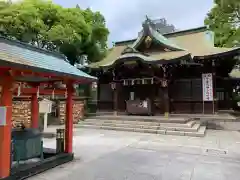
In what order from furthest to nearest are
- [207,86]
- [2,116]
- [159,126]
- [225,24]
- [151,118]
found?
1. [225,24]
2. [207,86]
3. [151,118]
4. [159,126]
5. [2,116]

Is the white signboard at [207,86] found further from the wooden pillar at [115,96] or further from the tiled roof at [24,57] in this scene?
the tiled roof at [24,57]

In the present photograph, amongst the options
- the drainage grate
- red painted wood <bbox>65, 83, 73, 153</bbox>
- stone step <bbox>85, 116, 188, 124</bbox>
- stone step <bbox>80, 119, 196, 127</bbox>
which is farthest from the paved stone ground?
stone step <bbox>85, 116, 188, 124</bbox>

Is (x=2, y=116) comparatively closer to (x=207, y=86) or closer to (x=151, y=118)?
(x=151, y=118)

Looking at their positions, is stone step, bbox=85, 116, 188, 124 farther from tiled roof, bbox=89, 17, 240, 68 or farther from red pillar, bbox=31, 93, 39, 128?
red pillar, bbox=31, 93, 39, 128

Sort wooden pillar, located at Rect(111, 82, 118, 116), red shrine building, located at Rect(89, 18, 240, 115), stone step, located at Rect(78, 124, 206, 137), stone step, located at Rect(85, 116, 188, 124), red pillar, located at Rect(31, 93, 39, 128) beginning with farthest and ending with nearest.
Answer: wooden pillar, located at Rect(111, 82, 118, 116) → red shrine building, located at Rect(89, 18, 240, 115) → stone step, located at Rect(85, 116, 188, 124) → stone step, located at Rect(78, 124, 206, 137) → red pillar, located at Rect(31, 93, 39, 128)

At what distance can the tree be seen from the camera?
17688 millimetres

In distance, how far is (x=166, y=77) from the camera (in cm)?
1423

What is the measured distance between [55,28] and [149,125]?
939 cm

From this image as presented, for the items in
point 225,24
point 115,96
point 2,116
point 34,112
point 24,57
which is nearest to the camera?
point 2,116

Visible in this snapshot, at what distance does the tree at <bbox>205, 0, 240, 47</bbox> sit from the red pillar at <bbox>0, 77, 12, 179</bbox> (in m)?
16.8

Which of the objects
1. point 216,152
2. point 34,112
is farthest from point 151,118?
point 34,112

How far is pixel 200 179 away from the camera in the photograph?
464 cm

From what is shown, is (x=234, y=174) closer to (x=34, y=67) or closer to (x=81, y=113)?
(x=34, y=67)

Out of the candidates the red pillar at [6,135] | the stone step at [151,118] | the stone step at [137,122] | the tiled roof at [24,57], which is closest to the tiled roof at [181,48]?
the stone step at [151,118]
